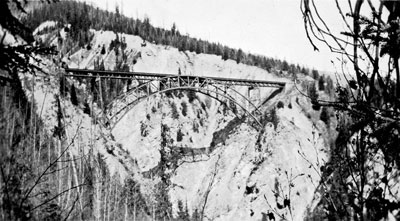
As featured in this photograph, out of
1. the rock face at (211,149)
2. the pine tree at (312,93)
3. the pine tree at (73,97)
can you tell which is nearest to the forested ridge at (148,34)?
the rock face at (211,149)

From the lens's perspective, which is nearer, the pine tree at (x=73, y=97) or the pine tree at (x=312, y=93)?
the pine tree at (x=312, y=93)

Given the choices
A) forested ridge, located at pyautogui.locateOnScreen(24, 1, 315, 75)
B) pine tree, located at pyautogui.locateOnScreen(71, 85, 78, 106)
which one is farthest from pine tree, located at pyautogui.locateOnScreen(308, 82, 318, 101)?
forested ridge, located at pyautogui.locateOnScreen(24, 1, 315, 75)

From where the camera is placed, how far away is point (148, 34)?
6069 cm

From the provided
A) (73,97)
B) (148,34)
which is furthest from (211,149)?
(148,34)

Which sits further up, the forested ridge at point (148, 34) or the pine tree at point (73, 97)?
the forested ridge at point (148, 34)

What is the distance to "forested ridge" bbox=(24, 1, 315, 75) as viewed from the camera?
5615cm

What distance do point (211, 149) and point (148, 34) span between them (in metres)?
23.6

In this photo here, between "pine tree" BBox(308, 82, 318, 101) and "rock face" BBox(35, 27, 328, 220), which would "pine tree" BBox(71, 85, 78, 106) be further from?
"pine tree" BBox(308, 82, 318, 101)

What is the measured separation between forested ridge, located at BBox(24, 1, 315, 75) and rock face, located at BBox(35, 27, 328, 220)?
14.2ft

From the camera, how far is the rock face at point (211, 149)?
36.8m

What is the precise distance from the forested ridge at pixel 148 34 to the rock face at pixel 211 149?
434 centimetres

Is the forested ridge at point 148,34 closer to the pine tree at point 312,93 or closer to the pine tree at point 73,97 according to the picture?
the pine tree at point 73,97

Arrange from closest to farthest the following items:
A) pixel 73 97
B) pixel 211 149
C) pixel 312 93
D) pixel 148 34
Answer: pixel 312 93, pixel 73 97, pixel 211 149, pixel 148 34

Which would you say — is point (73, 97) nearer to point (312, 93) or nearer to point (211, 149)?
point (211, 149)
